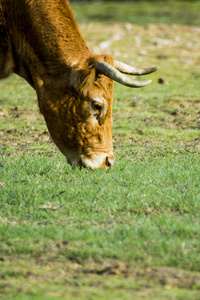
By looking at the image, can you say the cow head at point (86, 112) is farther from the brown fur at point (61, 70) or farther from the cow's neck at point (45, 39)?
the cow's neck at point (45, 39)

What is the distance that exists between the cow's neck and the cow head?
0.63 ft

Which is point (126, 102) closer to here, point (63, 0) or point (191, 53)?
point (63, 0)

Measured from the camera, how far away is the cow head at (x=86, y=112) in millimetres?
5656

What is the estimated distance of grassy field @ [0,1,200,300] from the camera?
3.67 metres

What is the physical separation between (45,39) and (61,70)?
1.46 ft

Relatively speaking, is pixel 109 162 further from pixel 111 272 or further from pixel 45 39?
pixel 111 272

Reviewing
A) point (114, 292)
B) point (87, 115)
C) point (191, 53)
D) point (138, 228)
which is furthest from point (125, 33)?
point (114, 292)

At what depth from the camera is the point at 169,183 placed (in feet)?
18.9

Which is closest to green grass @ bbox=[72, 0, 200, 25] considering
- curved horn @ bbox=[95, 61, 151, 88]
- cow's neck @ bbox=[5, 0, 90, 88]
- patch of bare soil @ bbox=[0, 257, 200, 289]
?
cow's neck @ bbox=[5, 0, 90, 88]

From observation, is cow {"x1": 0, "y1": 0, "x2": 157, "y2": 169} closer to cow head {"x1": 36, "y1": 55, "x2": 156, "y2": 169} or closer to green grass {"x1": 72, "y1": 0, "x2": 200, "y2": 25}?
cow head {"x1": 36, "y1": 55, "x2": 156, "y2": 169}

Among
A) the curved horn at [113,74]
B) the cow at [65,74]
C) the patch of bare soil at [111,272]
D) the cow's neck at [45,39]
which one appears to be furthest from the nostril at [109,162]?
the patch of bare soil at [111,272]

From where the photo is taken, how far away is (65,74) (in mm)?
5793

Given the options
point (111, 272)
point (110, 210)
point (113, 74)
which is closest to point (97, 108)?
point (113, 74)

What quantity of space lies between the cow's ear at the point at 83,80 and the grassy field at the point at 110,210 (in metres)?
1.04
